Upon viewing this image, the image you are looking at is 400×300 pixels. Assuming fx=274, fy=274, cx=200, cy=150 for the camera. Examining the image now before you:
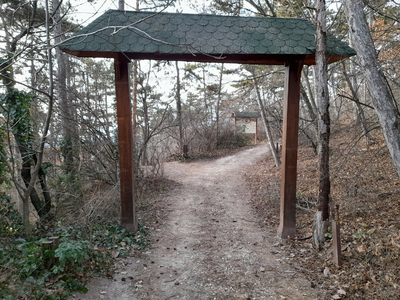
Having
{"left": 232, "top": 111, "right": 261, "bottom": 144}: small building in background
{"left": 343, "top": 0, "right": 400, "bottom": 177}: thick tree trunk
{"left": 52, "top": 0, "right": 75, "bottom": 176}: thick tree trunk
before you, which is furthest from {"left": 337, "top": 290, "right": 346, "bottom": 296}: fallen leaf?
{"left": 232, "top": 111, "right": 261, "bottom": 144}: small building in background

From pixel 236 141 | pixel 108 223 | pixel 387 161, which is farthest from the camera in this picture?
pixel 236 141

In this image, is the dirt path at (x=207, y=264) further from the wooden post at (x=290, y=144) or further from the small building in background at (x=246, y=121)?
the small building in background at (x=246, y=121)

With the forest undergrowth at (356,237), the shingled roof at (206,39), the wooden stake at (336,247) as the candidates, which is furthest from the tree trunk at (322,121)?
the wooden stake at (336,247)

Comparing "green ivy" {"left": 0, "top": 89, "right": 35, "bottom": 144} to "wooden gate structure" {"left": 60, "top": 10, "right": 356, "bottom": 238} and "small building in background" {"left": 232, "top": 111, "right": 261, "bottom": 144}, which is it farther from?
"small building in background" {"left": 232, "top": 111, "right": 261, "bottom": 144}

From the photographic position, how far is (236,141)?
20625mm

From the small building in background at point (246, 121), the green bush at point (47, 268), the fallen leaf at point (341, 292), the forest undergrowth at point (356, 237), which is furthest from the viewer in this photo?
the small building in background at point (246, 121)

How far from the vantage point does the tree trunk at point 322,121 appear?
13.8 ft

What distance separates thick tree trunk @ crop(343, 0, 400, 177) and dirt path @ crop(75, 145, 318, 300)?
249 cm

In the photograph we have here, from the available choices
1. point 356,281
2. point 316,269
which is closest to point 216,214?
point 316,269

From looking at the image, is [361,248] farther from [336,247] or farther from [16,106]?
[16,106]

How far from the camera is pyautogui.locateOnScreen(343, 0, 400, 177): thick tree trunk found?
4141 mm

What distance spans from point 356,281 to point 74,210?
16.7 ft

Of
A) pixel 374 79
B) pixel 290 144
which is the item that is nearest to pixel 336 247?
pixel 290 144

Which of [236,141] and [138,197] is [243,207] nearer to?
[138,197]
